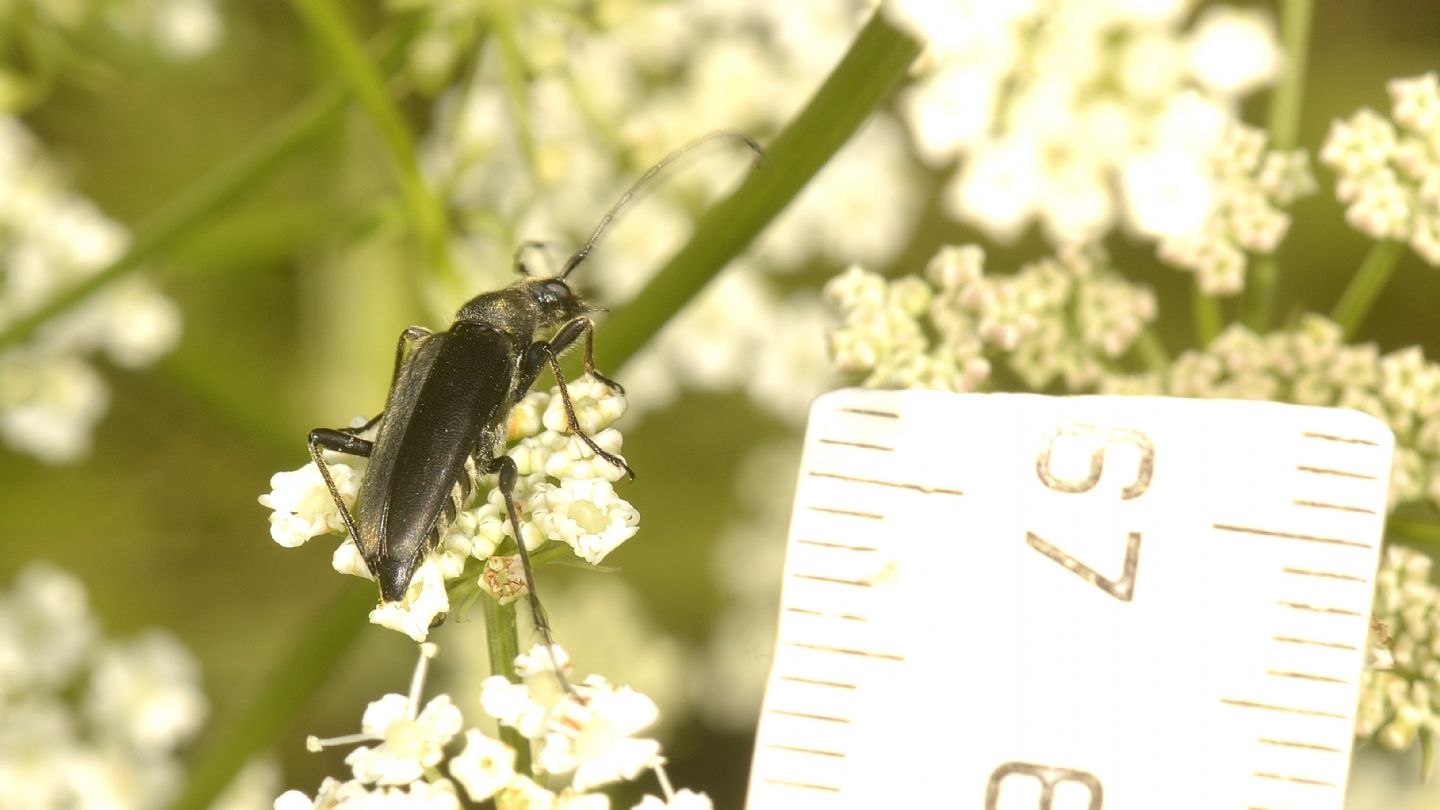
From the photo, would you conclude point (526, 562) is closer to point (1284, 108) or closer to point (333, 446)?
point (333, 446)

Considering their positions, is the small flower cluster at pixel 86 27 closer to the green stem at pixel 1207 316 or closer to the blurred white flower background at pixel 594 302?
the blurred white flower background at pixel 594 302

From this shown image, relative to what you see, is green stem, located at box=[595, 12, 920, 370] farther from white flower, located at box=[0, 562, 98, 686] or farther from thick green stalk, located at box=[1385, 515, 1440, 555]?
white flower, located at box=[0, 562, 98, 686]

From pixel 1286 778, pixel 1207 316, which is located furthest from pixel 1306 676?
pixel 1207 316

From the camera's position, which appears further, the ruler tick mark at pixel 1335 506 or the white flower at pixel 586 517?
the ruler tick mark at pixel 1335 506

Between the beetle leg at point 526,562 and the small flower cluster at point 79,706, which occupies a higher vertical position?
the beetle leg at point 526,562

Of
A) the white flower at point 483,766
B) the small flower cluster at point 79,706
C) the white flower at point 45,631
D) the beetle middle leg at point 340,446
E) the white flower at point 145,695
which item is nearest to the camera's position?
the white flower at point 483,766

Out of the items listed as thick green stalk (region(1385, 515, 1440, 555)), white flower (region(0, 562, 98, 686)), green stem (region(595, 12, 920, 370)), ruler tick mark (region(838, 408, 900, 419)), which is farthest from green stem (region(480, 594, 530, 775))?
white flower (region(0, 562, 98, 686))

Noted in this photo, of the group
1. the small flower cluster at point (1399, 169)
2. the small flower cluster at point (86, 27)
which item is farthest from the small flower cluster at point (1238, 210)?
the small flower cluster at point (86, 27)
